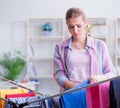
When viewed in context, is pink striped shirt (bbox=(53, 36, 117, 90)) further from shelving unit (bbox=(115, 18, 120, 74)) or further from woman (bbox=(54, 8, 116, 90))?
shelving unit (bbox=(115, 18, 120, 74))

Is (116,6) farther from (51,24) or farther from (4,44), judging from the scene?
(4,44)

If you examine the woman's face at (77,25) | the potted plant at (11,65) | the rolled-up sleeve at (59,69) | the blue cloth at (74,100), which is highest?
the woman's face at (77,25)

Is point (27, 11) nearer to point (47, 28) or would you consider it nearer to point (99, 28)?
point (47, 28)

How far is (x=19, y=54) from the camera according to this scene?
14.3ft

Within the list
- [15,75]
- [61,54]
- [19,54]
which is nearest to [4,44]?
[19,54]

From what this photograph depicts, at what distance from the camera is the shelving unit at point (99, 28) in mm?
4234

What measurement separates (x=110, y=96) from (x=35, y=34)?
3.26 m

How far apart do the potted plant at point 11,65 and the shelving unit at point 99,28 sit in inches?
50.6

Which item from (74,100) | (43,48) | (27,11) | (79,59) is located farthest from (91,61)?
(27,11)

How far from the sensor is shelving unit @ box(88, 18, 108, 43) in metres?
4.23

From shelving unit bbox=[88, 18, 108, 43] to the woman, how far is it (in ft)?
8.95

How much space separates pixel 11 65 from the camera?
13.8 feet

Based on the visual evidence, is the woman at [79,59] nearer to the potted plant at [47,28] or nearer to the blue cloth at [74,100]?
the blue cloth at [74,100]

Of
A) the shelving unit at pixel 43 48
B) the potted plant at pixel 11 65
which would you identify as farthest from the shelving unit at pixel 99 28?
the potted plant at pixel 11 65
